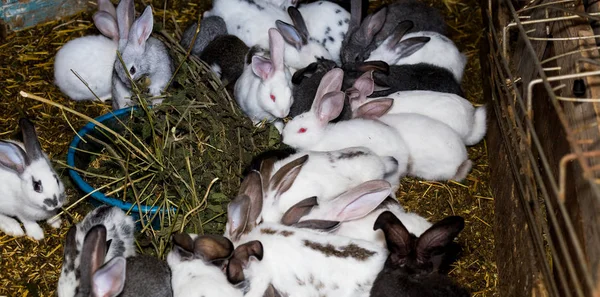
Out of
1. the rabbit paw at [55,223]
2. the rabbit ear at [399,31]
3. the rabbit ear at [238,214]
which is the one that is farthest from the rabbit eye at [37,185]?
the rabbit ear at [399,31]

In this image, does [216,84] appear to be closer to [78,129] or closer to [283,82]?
[283,82]

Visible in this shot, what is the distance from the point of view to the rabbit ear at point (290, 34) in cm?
522

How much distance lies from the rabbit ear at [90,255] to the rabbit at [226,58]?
214 cm

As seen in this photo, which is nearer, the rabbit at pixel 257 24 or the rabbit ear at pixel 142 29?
the rabbit ear at pixel 142 29

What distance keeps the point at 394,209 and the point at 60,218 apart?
6.62ft

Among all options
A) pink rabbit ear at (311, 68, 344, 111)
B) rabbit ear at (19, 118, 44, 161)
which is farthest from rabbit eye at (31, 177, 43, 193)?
pink rabbit ear at (311, 68, 344, 111)

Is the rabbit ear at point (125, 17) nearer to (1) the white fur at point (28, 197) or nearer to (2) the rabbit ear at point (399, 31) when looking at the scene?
(1) the white fur at point (28, 197)

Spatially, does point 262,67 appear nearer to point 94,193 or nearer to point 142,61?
point 142,61

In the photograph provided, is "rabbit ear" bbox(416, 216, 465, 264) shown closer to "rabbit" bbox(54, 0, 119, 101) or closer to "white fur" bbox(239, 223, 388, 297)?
"white fur" bbox(239, 223, 388, 297)

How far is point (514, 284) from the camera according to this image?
3.90m

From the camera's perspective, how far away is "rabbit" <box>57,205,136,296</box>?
11.6 ft

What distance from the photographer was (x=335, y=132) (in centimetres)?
459

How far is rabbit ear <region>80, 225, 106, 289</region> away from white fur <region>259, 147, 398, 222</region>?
949 mm

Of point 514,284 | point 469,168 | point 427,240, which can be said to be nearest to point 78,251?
point 427,240
